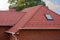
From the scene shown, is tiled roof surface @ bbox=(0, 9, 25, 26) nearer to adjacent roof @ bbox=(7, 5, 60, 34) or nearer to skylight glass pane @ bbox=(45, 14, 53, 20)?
adjacent roof @ bbox=(7, 5, 60, 34)

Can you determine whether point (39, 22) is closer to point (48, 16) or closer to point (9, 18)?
point (48, 16)

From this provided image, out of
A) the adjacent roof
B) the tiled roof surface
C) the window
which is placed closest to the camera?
the adjacent roof

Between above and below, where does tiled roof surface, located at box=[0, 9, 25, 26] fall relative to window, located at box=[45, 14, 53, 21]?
below

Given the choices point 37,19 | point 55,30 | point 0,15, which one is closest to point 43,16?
point 37,19

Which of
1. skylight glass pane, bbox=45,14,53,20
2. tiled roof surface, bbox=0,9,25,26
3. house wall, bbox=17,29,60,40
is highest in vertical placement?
skylight glass pane, bbox=45,14,53,20

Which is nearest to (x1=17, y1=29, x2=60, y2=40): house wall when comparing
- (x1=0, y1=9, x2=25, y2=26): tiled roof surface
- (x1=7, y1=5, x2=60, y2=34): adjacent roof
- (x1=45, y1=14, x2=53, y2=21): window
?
(x1=7, y1=5, x2=60, y2=34): adjacent roof

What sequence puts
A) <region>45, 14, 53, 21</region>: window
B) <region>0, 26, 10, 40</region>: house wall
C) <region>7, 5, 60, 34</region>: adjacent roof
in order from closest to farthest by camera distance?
1. <region>7, 5, 60, 34</region>: adjacent roof
2. <region>45, 14, 53, 21</region>: window
3. <region>0, 26, 10, 40</region>: house wall

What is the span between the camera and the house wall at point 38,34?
2461cm

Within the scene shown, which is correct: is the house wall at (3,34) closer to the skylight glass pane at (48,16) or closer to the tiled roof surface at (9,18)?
the tiled roof surface at (9,18)

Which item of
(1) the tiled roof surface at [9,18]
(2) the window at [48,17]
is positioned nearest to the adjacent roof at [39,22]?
(2) the window at [48,17]

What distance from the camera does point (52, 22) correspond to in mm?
26094

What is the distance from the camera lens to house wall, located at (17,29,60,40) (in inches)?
969

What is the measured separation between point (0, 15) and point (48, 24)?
Result: 9.18 m

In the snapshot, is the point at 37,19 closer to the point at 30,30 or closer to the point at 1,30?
the point at 30,30
